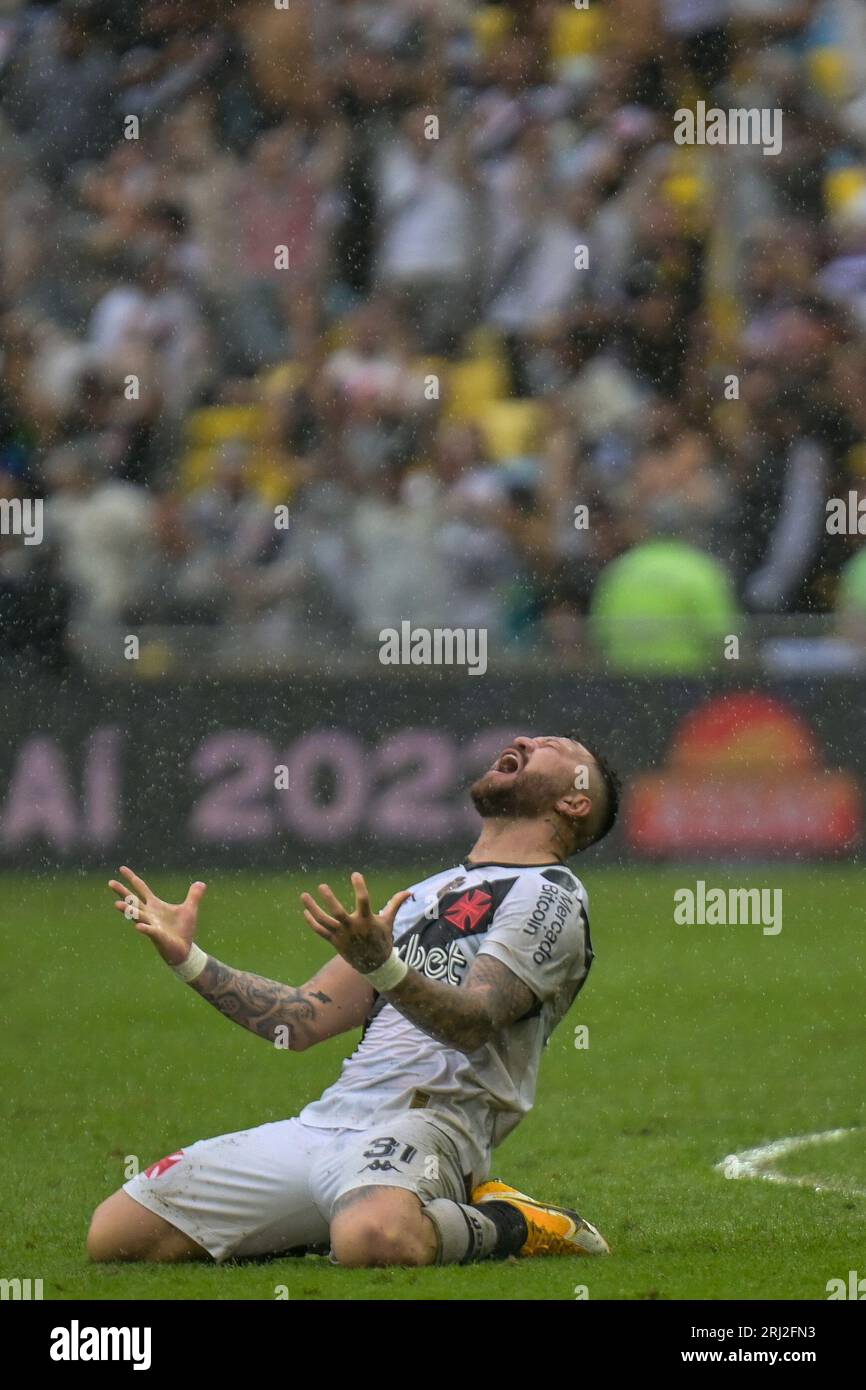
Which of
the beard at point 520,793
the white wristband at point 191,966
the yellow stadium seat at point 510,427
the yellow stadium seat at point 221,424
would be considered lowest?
the white wristband at point 191,966

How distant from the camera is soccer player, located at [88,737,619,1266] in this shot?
13.9 ft

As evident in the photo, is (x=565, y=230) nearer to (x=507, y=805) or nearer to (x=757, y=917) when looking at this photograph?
(x=757, y=917)

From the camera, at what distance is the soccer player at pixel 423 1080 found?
13.9 ft

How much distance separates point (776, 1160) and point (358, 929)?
2.23 meters

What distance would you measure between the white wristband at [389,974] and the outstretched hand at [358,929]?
1cm

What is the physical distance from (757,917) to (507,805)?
16.8 ft

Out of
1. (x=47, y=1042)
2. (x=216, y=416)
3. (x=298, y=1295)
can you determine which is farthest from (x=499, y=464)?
(x=298, y=1295)

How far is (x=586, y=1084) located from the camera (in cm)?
686

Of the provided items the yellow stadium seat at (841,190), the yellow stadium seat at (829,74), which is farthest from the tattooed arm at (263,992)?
the yellow stadium seat at (829,74)

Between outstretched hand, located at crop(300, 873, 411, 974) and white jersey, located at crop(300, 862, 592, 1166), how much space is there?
427 mm

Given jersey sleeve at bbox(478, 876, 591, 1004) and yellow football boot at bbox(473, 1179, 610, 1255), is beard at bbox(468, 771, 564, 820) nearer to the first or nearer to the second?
jersey sleeve at bbox(478, 876, 591, 1004)

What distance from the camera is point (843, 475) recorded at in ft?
36.8

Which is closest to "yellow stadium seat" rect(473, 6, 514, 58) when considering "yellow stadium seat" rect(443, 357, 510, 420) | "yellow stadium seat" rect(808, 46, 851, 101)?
"yellow stadium seat" rect(808, 46, 851, 101)

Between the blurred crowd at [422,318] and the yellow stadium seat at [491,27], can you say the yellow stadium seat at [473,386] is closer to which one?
the blurred crowd at [422,318]
